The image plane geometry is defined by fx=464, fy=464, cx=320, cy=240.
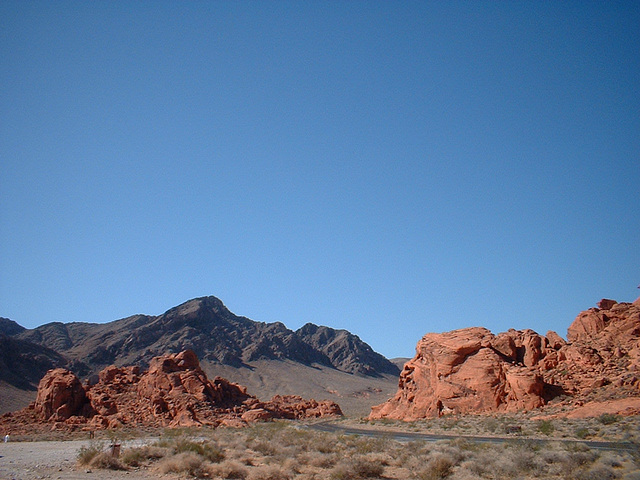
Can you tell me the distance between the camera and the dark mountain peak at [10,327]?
13675cm

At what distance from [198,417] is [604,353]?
40.0 m

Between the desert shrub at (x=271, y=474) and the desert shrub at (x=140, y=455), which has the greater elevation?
the desert shrub at (x=271, y=474)

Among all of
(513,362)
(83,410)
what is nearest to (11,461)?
(83,410)

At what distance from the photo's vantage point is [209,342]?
5025 inches

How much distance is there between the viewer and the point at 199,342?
412ft

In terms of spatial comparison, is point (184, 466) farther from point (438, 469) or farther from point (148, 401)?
point (148, 401)

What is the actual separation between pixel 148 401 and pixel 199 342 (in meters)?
78.7

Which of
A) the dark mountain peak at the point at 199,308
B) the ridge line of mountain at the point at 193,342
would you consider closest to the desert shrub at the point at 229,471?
the ridge line of mountain at the point at 193,342

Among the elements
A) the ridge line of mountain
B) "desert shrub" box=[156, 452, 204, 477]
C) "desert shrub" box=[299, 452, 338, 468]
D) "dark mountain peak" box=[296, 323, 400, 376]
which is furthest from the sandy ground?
"dark mountain peak" box=[296, 323, 400, 376]

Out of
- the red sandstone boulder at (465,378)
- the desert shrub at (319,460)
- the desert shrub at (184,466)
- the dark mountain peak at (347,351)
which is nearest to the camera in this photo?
the desert shrub at (184,466)

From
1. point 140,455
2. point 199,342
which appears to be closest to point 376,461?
point 140,455

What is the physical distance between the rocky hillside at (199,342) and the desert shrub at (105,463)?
94433 millimetres

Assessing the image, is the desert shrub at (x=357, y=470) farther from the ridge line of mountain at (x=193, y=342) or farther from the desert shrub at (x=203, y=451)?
the ridge line of mountain at (x=193, y=342)

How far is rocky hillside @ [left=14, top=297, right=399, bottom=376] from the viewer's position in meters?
119
